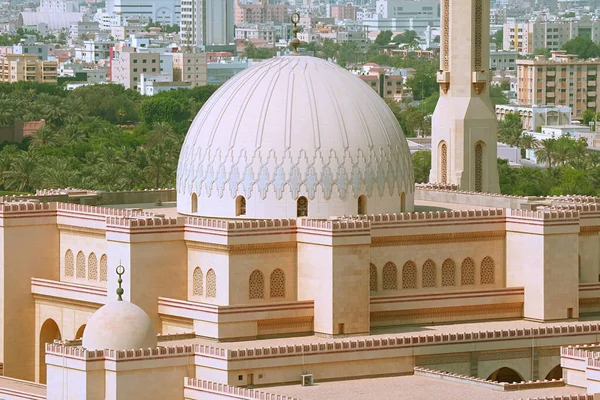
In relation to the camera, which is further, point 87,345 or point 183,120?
point 183,120

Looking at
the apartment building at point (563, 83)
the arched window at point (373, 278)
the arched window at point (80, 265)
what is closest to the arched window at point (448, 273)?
the arched window at point (373, 278)

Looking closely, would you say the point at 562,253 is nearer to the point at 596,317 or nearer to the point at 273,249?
the point at 596,317

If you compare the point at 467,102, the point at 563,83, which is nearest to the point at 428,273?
the point at 467,102

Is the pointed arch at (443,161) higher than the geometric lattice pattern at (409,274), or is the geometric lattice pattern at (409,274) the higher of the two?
the pointed arch at (443,161)

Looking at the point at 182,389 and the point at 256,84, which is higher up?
the point at 256,84

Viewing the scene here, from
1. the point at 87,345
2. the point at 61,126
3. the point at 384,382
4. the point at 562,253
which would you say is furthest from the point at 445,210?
the point at 61,126

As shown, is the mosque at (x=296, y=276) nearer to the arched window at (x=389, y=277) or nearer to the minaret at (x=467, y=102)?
the arched window at (x=389, y=277)

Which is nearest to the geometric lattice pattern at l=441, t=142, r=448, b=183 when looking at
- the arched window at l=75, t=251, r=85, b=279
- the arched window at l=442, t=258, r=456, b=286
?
the arched window at l=442, t=258, r=456, b=286
